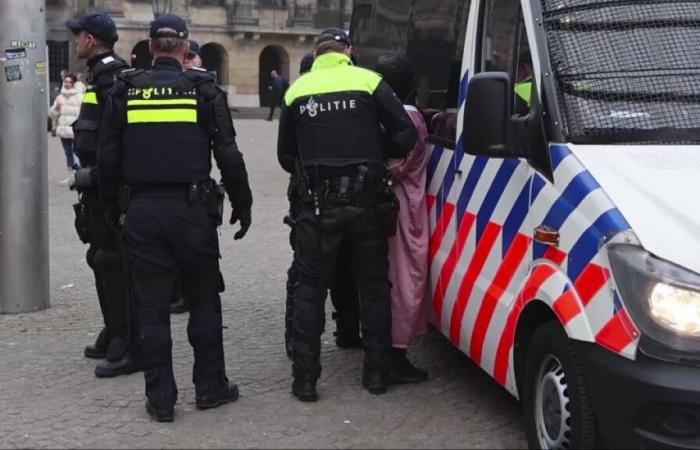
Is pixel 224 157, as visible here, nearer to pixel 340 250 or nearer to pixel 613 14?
pixel 340 250

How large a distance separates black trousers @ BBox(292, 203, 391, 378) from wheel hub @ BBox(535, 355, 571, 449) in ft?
4.55

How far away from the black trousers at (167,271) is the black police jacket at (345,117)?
70 centimetres

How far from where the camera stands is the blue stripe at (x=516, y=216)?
419cm

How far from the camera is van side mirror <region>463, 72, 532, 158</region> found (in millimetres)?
4043

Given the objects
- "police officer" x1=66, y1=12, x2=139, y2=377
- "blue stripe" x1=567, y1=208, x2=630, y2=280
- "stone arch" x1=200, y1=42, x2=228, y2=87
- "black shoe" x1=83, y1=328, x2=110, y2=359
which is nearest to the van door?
"blue stripe" x1=567, y1=208, x2=630, y2=280

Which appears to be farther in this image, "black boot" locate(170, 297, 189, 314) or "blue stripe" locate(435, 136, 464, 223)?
"black boot" locate(170, 297, 189, 314)

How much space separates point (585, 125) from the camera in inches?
158

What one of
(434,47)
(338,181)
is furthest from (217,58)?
(338,181)

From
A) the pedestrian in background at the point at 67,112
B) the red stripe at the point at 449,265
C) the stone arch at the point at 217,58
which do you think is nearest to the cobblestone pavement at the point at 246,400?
the red stripe at the point at 449,265

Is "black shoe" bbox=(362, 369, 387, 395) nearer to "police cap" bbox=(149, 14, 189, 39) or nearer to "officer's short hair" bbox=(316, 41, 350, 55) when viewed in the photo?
"officer's short hair" bbox=(316, 41, 350, 55)

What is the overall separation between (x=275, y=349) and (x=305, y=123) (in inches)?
73.5

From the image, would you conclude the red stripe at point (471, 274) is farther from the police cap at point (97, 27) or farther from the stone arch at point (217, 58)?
the stone arch at point (217, 58)

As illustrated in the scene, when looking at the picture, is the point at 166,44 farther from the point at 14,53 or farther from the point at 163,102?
the point at 14,53

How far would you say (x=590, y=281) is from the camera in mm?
3602
